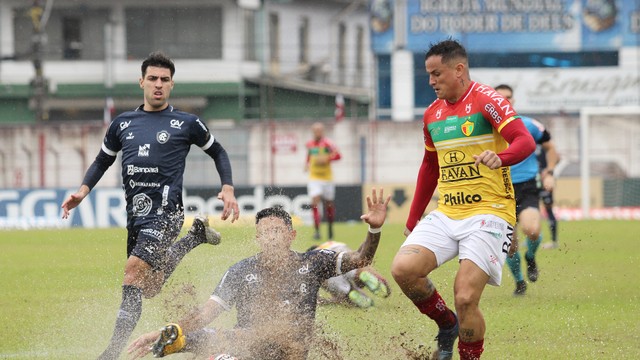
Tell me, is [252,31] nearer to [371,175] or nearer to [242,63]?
[242,63]

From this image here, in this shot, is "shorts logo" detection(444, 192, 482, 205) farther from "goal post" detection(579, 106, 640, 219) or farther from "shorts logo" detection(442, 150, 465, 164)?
"goal post" detection(579, 106, 640, 219)

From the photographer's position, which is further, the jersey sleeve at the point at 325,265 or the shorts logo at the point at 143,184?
the shorts logo at the point at 143,184

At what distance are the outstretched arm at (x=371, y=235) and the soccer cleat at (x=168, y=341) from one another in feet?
3.59

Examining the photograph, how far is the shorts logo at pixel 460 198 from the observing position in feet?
23.1

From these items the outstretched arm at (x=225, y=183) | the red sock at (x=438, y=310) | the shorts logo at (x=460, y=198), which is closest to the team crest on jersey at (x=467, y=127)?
the shorts logo at (x=460, y=198)

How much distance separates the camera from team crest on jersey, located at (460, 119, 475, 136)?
701 cm

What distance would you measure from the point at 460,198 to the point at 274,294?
135 cm

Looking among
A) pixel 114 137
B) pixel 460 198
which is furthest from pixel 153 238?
pixel 460 198

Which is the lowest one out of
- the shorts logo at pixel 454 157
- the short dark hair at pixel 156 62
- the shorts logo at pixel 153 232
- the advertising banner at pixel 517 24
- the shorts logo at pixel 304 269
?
the shorts logo at pixel 304 269

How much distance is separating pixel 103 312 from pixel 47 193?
15236mm

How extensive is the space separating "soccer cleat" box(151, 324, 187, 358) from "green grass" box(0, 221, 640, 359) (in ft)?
3.53

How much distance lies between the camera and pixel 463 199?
707cm

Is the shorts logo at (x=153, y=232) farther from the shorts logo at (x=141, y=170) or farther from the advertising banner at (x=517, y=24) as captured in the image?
the advertising banner at (x=517, y=24)

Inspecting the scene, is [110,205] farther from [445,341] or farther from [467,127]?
[467,127]
